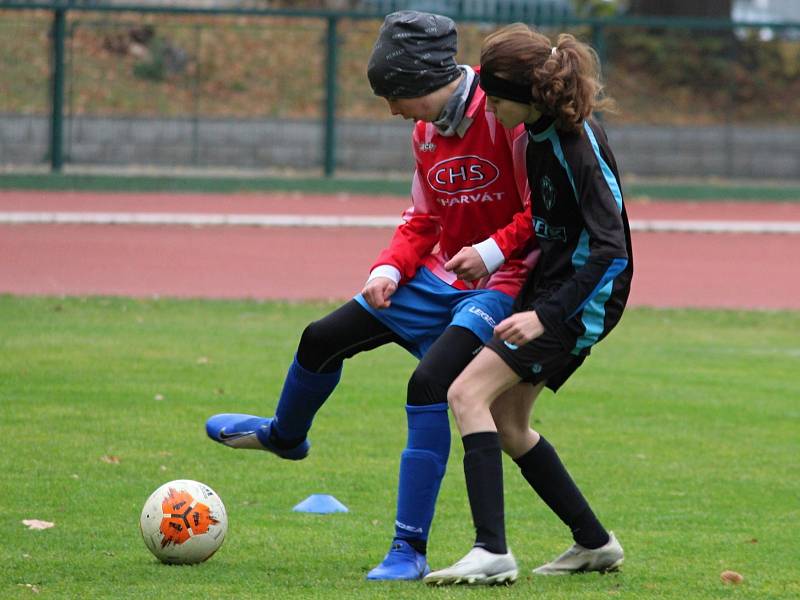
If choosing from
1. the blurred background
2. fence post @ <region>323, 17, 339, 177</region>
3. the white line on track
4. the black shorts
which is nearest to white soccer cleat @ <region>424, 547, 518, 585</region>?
the black shorts

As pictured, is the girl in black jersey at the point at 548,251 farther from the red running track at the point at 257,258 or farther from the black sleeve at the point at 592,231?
the red running track at the point at 257,258

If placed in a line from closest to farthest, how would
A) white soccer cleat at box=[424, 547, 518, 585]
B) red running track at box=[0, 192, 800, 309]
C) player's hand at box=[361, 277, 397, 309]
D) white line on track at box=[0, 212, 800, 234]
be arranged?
white soccer cleat at box=[424, 547, 518, 585] < player's hand at box=[361, 277, 397, 309] < red running track at box=[0, 192, 800, 309] < white line on track at box=[0, 212, 800, 234]

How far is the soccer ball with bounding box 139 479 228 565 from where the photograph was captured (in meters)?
4.95

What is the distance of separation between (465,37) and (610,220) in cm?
2069

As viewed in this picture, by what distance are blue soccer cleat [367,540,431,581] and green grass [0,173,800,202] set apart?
1812 cm

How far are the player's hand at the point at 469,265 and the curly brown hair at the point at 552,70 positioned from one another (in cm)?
55

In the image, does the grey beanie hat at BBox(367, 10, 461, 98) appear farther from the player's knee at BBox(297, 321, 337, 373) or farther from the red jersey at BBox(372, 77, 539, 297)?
the player's knee at BBox(297, 321, 337, 373)

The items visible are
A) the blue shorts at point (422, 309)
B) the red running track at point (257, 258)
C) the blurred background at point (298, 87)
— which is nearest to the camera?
the blue shorts at point (422, 309)

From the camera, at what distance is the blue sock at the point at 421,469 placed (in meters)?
4.82

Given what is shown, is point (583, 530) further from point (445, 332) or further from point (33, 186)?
point (33, 186)

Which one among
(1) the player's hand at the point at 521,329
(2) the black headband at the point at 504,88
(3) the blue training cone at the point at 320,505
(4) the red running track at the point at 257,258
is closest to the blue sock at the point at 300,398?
(3) the blue training cone at the point at 320,505

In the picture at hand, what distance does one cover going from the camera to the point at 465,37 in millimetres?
24828

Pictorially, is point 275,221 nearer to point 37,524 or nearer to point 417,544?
point 37,524

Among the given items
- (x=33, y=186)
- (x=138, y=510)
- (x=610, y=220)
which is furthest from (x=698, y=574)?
(x=33, y=186)
